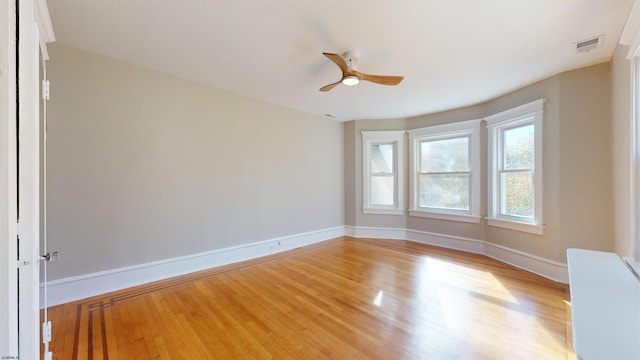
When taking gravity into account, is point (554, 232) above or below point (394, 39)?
below

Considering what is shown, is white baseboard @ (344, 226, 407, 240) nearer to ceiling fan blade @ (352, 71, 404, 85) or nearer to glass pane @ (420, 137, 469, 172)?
glass pane @ (420, 137, 469, 172)

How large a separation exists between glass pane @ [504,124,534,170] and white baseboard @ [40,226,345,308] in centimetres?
365

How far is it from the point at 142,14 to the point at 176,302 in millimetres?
2600

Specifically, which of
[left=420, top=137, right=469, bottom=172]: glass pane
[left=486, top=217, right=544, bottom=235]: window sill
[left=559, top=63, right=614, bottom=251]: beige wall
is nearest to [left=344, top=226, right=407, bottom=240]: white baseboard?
[left=420, top=137, right=469, bottom=172]: glass pane

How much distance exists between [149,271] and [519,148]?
513 centimetres

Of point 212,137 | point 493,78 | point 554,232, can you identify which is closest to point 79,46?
point 212,137

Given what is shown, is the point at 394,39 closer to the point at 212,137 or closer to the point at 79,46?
the point at 212,137

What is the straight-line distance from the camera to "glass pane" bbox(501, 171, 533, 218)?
346 centimetres

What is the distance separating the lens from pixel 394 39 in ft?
7.54

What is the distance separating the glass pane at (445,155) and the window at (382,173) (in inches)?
18.2

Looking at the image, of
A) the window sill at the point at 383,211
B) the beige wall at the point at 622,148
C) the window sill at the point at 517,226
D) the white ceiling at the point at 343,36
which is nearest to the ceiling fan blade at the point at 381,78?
the white ceiling at the point at 343,36

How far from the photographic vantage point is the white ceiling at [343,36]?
6.24 feet

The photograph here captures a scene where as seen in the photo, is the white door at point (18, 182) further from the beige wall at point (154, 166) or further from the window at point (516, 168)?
the window at point (516, 168)

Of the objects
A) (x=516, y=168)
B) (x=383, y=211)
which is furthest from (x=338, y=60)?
(x=383, y=211)
